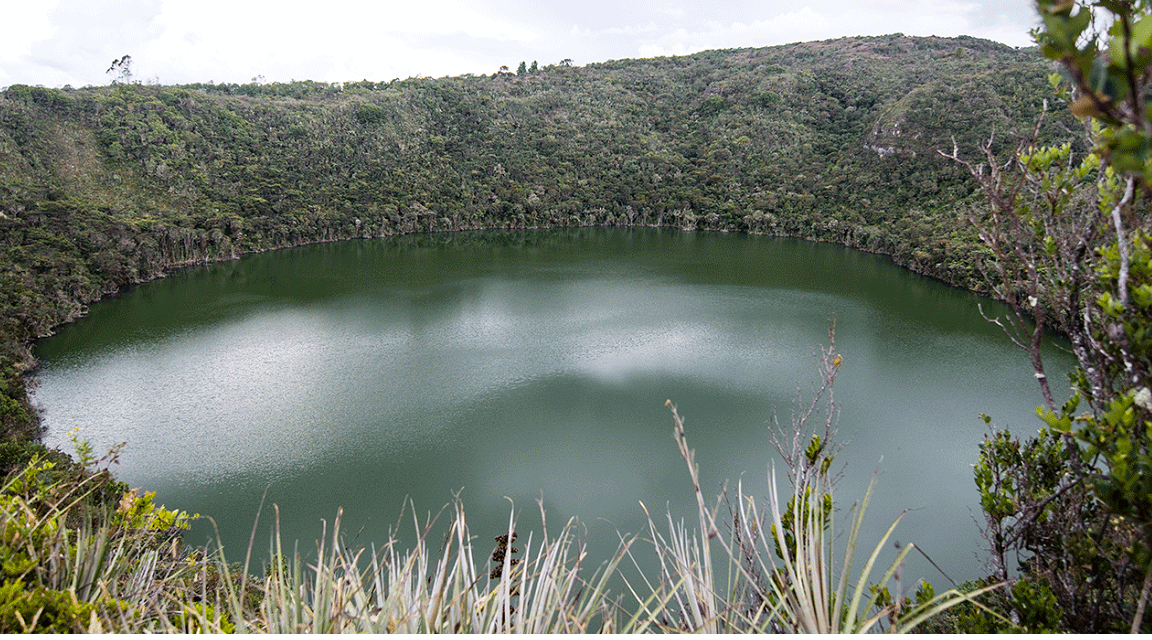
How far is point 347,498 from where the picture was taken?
11.1 meters

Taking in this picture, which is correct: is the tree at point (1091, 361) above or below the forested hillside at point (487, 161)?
below

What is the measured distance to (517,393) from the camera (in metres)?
15.7

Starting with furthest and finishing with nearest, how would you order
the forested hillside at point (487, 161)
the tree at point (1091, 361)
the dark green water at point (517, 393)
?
the forested hillside at point (487, 161) < the dark green water at point (517, 393) < the tree at point (1091, 361)

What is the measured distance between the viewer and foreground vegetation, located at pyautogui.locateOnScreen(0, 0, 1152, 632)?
72.9 inches

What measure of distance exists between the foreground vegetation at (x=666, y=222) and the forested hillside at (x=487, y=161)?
0.25 m

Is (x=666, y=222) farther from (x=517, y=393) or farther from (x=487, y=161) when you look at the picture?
(x=517, y=393)

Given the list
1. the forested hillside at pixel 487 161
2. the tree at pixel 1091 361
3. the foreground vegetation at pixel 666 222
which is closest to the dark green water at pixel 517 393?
the foreground vegetation at pixel 666 222

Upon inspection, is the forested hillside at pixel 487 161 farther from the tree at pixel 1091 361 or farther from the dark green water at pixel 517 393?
the tree at pixel 1091 361

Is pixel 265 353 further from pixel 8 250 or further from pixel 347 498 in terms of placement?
pixel 8 250

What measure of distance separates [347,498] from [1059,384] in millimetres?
18664

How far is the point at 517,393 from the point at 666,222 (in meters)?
37.5

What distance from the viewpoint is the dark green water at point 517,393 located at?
36.8 feet

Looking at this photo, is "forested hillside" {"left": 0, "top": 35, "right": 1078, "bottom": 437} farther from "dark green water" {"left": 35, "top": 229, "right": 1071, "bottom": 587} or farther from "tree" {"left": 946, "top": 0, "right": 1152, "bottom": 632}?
"tree" {"left": 946, "top": 0, "right": 1152, "bottom": 632}

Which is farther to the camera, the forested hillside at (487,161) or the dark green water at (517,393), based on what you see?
the forested hillside at (487,161)
